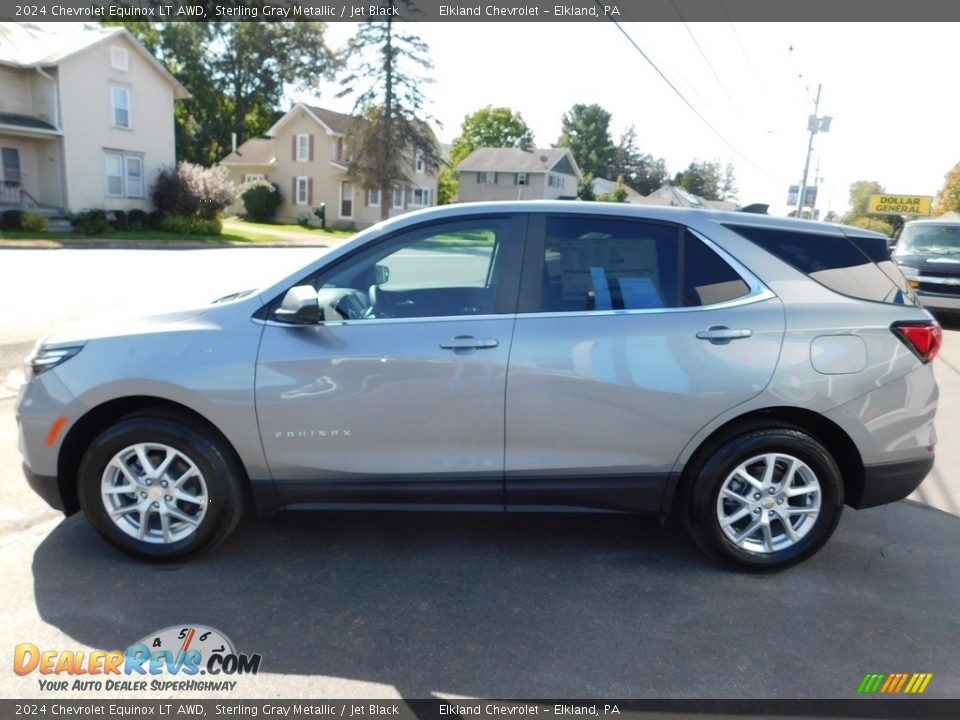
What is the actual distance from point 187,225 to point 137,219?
6.50ft

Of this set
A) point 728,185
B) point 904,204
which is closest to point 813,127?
point 728,185

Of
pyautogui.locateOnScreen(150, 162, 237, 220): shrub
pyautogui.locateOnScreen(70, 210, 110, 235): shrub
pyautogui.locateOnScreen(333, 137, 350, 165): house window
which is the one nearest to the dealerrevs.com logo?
pyautogui.locateOnScreen(70, 210, 110, 235): shrub

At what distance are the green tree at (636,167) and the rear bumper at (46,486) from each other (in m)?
42.7

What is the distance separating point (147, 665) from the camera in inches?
121

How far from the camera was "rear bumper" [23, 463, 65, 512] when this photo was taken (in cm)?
378

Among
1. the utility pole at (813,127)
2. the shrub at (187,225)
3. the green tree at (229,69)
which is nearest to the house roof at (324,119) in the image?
the green tree at (229,69)

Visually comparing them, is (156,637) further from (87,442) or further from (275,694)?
(87,442)

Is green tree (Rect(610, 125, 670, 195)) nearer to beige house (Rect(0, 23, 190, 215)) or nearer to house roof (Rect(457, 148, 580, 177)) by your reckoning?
house roof (Rect(457, 148, 580, 177))

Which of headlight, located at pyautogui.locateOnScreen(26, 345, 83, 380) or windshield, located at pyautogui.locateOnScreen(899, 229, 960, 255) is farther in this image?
windshield, located at pyautogui.locateOnScreen(899, 229, 960, 255)

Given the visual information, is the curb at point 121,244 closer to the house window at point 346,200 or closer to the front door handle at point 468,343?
the house window at point 346,200

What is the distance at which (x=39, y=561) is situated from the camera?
3873 mm

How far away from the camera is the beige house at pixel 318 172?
46750 mm

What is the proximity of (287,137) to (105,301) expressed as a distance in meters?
39.3

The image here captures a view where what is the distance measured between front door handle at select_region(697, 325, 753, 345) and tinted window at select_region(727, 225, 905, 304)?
509mm
